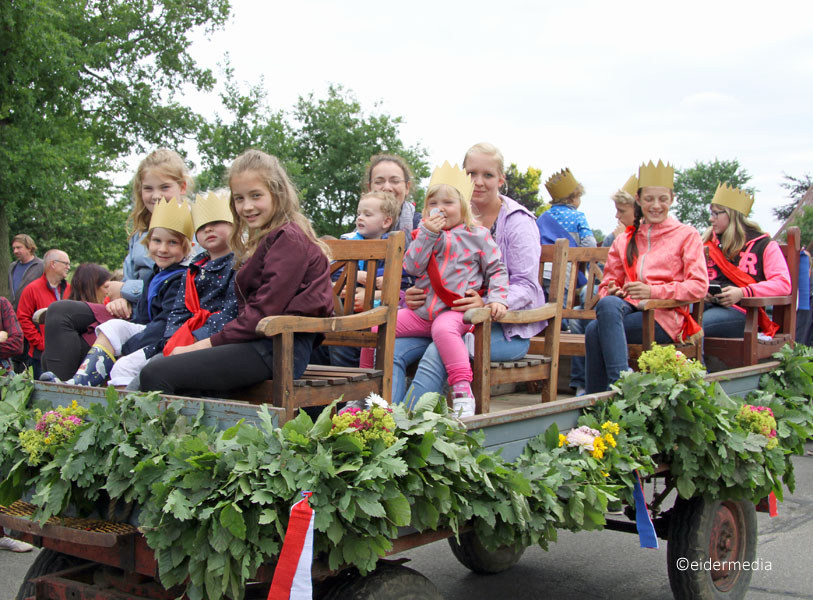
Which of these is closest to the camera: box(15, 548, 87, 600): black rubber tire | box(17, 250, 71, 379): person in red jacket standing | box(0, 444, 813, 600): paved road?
box(15, 548, 87, 600): black rubber tire

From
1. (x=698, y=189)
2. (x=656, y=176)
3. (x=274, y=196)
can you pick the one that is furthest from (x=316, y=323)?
(x=698, y=189)

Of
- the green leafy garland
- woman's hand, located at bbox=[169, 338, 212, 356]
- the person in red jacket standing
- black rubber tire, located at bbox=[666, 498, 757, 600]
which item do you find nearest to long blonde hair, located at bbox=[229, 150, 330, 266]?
woman's hand, located at bbox=[169, 338, 212, 356]

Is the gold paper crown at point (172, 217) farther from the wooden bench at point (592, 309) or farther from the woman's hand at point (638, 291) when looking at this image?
the woman's hand at point (638, 291)

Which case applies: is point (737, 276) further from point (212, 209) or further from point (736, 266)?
point (212, 209)

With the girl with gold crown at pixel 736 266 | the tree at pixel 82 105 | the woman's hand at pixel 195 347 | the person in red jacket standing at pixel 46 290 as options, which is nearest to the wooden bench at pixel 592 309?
the girl with gold crown at pixel 736 266

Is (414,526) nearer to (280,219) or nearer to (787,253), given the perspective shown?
(280,219)

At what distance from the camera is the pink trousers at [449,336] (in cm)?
364

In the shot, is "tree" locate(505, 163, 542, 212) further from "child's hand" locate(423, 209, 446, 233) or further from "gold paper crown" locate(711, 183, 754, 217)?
"child's hand" locate(423, 209, 446, 233)

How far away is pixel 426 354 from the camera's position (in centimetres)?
376

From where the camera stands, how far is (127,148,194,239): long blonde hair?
438cm

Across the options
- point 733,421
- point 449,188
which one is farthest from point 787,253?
point 449,188

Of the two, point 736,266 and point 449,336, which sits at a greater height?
point 736,266

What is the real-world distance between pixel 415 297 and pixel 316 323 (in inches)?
43.4

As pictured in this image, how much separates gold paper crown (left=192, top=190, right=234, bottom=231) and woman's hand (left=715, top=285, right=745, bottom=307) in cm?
298
